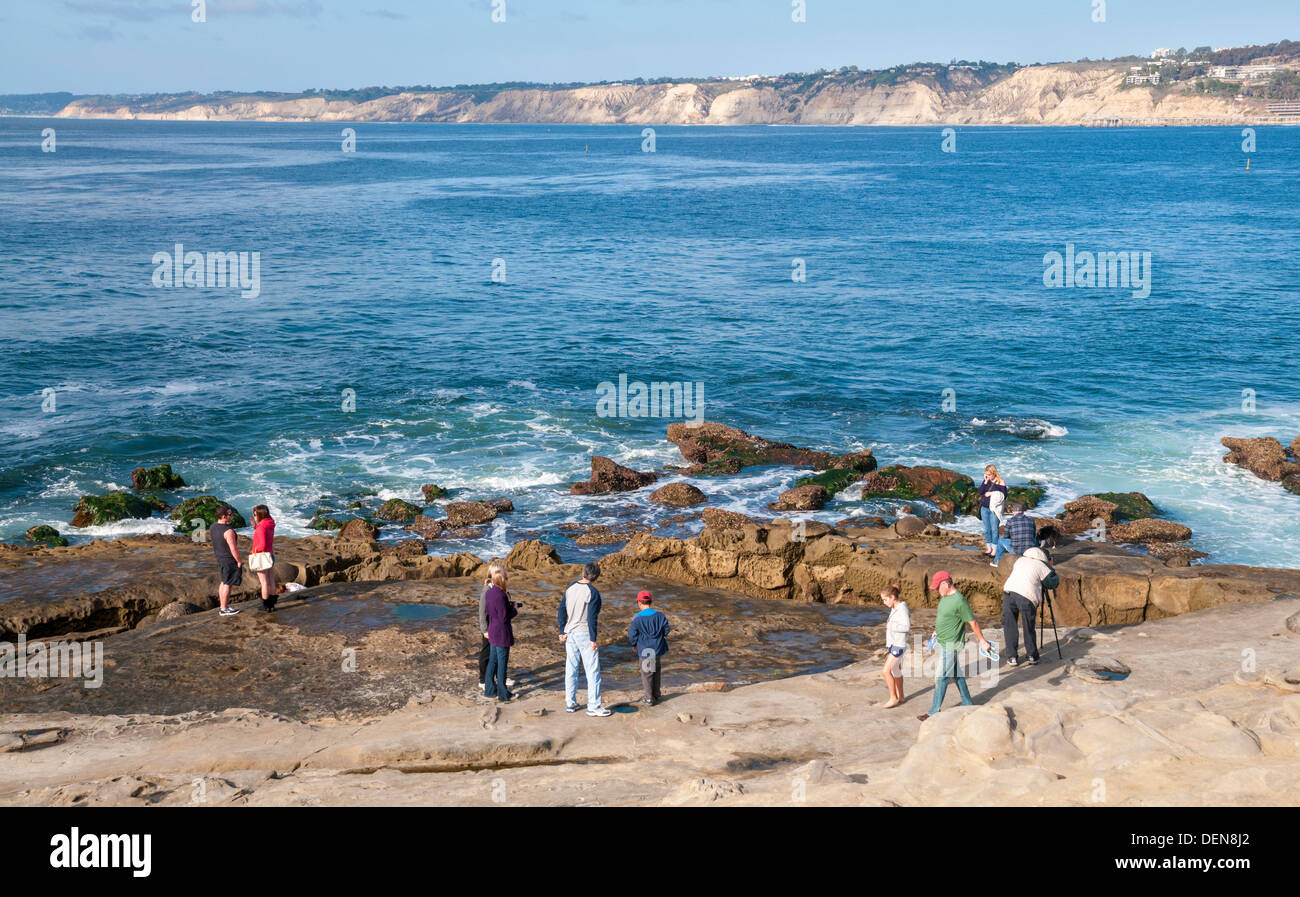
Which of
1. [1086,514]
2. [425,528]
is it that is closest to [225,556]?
[425,528]

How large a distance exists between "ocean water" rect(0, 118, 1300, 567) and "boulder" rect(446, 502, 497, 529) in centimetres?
68

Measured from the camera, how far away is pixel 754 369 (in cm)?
3788

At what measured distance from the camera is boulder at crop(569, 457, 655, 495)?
1025 inches

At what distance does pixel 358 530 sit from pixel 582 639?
12.2m

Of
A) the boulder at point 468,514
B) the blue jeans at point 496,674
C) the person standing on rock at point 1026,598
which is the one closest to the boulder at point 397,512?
the boulder at point 468,514

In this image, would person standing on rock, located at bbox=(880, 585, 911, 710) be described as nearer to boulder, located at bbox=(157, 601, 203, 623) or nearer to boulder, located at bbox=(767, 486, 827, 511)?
boulder, located at bbox=(157, 601, 203, 623)

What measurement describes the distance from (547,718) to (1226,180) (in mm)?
115298

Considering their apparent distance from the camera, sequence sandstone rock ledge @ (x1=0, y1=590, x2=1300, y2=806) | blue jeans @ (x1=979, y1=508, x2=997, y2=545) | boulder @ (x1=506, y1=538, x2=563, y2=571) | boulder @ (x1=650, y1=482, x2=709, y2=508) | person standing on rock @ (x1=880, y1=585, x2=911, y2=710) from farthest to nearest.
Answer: boulder @ (x1=650, y1=482, x2=709, y2=508) < boulder @ (x1=506, y1=538, x2=563, y2=571) < blue jeans @ (x1=979, y1=508, x2=997, y2=545) < person standing on rock @ (x1=880, y1=585, x2=911, y2=710) < sandstone rock ledge @ (x1=0, y1=590, x2=1300, y2=806)

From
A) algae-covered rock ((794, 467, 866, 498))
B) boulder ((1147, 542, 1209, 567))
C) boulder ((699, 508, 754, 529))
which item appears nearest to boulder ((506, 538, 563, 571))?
boulder ((699, 508, 754, 529))

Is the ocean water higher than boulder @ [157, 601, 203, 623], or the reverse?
the ocean water
